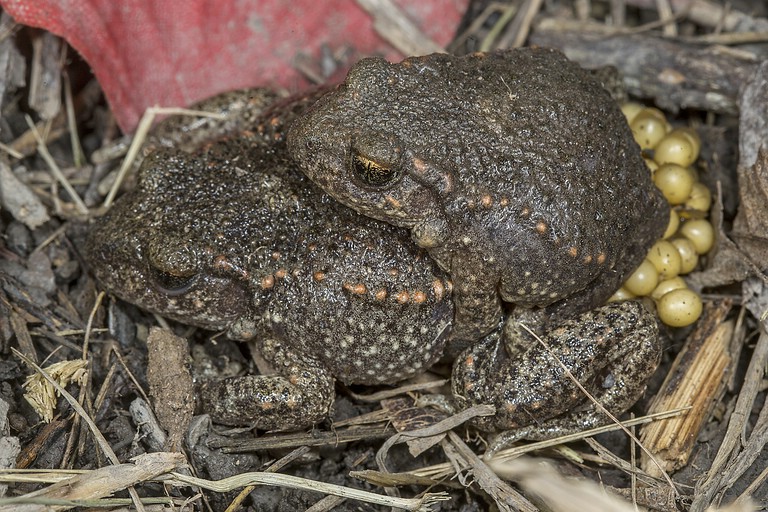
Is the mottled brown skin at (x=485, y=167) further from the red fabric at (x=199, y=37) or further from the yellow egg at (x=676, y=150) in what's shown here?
the red fabric at (x=199, y=37)

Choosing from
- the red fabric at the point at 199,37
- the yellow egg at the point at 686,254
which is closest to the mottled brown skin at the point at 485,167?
the yellow egg at the point at 686,254

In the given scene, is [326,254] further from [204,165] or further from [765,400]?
[765,400]

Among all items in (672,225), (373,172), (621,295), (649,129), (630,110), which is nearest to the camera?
(373,172)

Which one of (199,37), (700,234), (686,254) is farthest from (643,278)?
(199,37)

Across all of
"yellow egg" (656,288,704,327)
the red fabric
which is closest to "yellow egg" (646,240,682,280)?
"yellow egg" (656,288,704,327)

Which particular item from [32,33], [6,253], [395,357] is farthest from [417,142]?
[32,33]

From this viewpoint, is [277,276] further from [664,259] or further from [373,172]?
[664,259]
